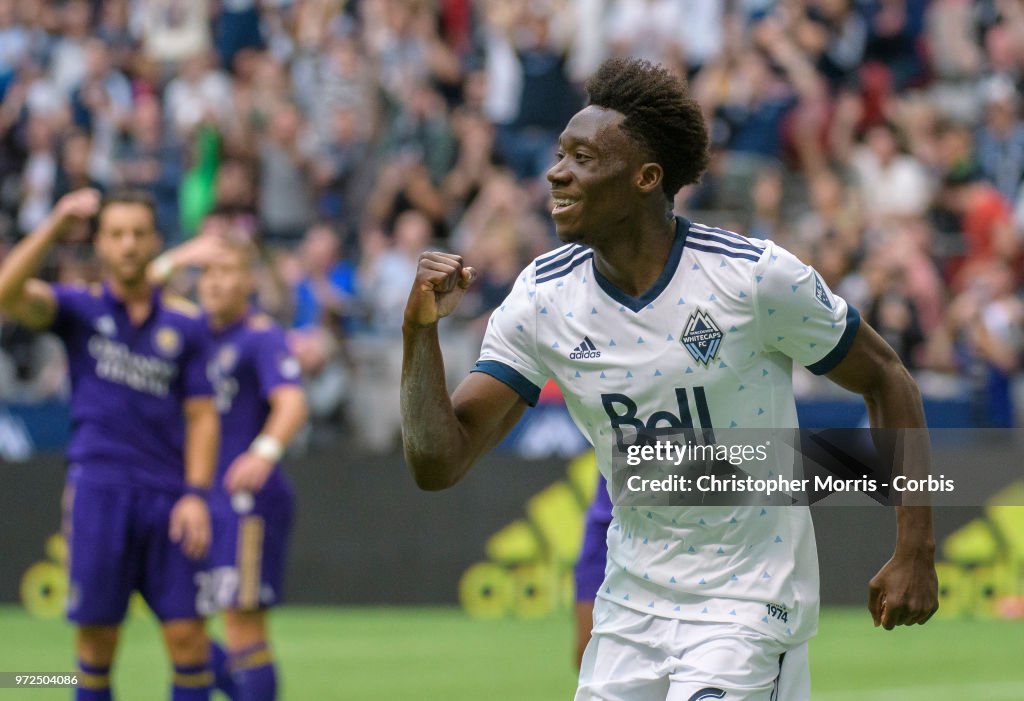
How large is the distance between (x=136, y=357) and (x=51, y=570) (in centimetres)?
662

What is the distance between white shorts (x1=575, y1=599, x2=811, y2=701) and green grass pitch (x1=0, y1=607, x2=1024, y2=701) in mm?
5342

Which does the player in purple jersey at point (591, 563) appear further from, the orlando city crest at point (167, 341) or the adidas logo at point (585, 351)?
the adidas logo at point (585, 351)

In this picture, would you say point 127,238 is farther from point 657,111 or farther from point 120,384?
point 657,111

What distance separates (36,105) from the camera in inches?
694

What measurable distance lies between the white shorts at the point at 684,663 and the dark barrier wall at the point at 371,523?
872 centimetres

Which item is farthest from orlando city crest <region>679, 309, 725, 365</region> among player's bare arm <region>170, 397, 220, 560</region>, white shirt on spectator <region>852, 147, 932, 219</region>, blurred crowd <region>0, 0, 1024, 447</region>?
white shirt on spectator <region>852, 147, 932, 219</region>

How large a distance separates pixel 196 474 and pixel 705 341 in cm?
379

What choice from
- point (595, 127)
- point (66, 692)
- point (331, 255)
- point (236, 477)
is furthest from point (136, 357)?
point (331, 255)

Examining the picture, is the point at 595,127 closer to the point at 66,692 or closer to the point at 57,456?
the point at 66,692

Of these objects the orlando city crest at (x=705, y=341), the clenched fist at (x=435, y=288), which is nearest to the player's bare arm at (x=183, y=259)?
the clenched fist at (x=435, y=288)

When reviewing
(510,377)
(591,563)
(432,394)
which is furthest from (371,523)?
(432,394)

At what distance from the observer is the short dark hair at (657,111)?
476cm

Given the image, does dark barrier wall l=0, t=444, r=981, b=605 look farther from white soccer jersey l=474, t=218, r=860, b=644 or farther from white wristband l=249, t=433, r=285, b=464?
white soccer jersey l=474, t=218, r=860, b=644

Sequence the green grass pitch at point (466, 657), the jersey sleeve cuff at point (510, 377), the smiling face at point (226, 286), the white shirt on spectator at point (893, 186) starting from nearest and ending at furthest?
the jersey sleeve cuff at point (510, 377), the smiling face at point (226, 286), the green grass pitch at point (466, 657), the white shirt on spectator at point (893, 186)
